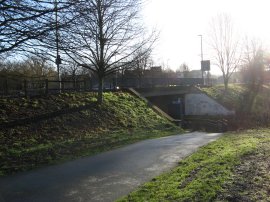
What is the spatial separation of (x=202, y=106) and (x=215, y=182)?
39.6 meters

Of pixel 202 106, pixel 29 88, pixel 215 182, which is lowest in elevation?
pixel 202 106

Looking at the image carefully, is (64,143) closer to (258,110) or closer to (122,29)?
(122,29)

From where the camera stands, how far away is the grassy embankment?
1348 centimetres

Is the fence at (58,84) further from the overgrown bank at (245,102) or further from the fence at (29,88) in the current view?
the overgrown bank at (245,102)

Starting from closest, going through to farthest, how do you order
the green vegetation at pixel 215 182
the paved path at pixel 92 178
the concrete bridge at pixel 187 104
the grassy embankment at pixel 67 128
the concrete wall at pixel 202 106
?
1. the green vegetation at pixel 215 182
2. the paved path at pixel 92 178
3. the grassy embankment at pixel 67 128
4. the concrete bridge at pixel 187 104
5. the concrete wall at pixel 202 106

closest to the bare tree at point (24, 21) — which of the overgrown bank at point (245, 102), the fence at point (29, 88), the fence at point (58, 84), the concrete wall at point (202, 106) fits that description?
the fence at point (58, 84)

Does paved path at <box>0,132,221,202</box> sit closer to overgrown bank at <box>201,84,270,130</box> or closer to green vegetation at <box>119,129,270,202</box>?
green vegetation at <box>119,129,270,202</box>

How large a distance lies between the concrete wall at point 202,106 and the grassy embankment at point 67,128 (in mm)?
17700

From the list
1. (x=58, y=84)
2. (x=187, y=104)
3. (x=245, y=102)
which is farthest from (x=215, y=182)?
(x=245, y=102)

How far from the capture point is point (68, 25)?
10266 mm

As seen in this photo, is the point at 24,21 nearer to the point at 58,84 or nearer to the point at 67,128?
the point at 67,128

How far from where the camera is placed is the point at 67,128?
19.2m

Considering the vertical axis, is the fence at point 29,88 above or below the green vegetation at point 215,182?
above

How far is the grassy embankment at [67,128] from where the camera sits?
531 inches
